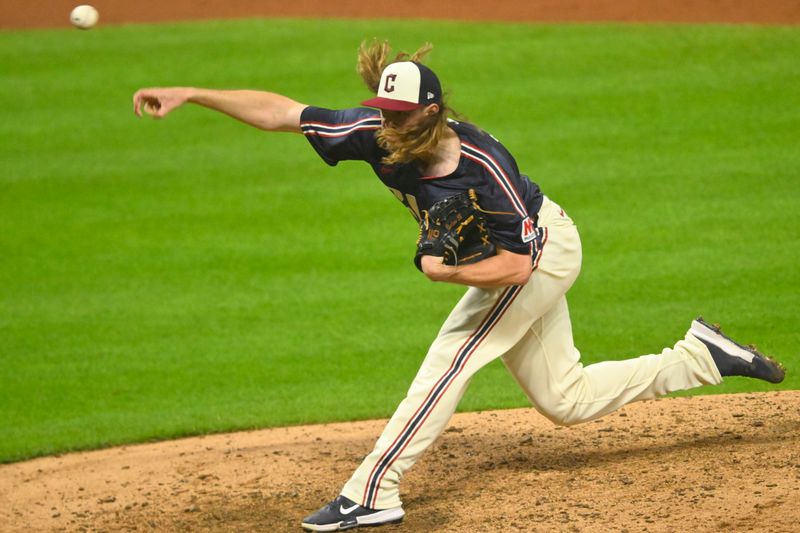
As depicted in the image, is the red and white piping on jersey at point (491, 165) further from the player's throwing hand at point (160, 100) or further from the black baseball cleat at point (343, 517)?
the black baseball cleat at point (343, 517)

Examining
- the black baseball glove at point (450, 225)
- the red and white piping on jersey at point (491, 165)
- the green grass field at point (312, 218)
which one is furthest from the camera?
the green grass field at point (312, 218)

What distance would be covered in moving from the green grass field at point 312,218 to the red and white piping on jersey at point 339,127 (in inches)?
91.9

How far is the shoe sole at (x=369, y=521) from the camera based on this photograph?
4656 mm

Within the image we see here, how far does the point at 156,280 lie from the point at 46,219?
1824mm

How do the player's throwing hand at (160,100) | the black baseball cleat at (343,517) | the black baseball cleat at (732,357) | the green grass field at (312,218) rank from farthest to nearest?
the green grass field at (312,218) < the black baseball cleat at (732,357) < the player's throwing hand at (160,100) < the black baseball cleat at (343,517)

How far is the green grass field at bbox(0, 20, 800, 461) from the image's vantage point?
23.8ft

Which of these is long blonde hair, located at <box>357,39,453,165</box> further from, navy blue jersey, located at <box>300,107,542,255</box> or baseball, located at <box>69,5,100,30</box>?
baseball, located at <box>69,5,100,30</box>

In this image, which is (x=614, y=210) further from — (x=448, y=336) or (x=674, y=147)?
(x=448, y=336)

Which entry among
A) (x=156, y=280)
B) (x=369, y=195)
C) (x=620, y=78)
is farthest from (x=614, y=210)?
(x=156, y=280)

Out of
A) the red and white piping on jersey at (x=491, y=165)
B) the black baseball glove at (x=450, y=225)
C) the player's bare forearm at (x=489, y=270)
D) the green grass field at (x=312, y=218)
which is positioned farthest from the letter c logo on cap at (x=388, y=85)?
the green grass field at (x=312, y=218)

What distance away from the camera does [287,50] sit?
44.6 ft

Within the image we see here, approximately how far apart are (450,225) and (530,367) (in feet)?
2.98

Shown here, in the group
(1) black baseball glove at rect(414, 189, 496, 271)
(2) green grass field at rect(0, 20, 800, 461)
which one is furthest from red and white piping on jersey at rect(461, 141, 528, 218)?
(2) green grass field at rect(0, 20, 800, 461)

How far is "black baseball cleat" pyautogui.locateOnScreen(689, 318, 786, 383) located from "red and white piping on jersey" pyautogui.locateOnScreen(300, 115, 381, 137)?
1813 mm
